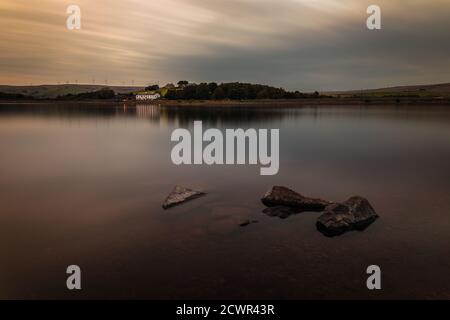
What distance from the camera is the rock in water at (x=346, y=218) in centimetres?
1385

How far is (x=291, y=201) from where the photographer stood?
17047 millimetres

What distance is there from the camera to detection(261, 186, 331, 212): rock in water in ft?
55.1

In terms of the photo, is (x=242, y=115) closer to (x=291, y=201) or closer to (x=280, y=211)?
(x=291, y=201)

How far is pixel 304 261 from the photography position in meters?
11.6

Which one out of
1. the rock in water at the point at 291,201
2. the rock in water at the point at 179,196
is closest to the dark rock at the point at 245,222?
the rock in water at the point at 291,201

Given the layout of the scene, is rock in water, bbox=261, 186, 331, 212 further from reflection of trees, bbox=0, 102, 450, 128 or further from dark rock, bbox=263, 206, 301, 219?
reflection of trees, bbox=0, 102, 450, 128

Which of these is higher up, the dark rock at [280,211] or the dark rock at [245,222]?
the dark rock at [280,211]

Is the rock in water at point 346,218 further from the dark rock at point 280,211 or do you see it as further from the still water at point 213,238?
the dark rock at point 280,211

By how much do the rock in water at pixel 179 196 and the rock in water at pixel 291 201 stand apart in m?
4.41

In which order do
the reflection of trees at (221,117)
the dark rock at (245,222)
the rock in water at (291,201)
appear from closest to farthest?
the dark rock at (245,222) → the rock in water at (291,201) → the reflection of trees at (221,117)

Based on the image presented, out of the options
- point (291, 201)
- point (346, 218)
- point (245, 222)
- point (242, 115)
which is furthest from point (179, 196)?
point (242, 115)
